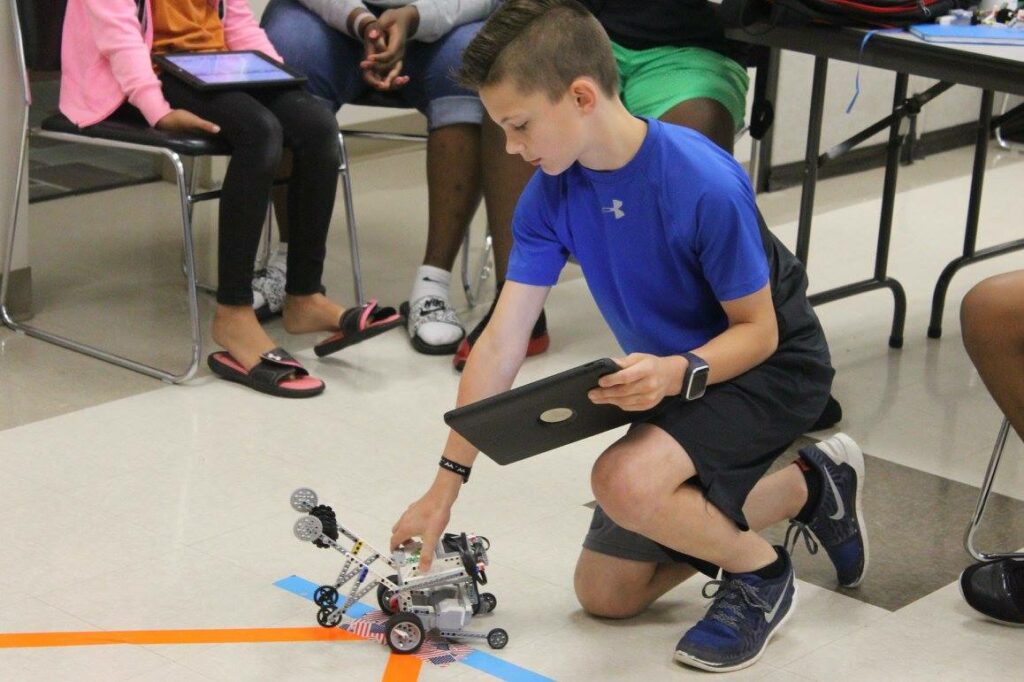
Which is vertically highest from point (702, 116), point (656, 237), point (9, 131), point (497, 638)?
point (656, 237)

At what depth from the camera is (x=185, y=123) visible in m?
3.00

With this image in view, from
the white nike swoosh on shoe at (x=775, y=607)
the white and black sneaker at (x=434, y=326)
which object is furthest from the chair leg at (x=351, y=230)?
the white nike swoosh on shoe at (x=775, y=607)

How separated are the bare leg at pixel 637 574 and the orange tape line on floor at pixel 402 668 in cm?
26

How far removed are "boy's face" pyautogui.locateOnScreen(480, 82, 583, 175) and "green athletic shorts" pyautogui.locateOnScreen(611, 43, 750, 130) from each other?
50.4 inches

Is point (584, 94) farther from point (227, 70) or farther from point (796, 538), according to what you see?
point (227, 70)

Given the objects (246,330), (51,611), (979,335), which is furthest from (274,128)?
(979,335)

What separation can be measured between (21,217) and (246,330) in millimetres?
682

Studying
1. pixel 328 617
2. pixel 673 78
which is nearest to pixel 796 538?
pixel 328 617

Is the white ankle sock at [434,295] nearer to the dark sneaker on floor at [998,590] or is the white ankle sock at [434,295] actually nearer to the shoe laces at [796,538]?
the shoe laces at [796,538]

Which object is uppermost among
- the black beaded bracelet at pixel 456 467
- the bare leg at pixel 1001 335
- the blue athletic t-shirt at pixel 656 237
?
the blue athletic t-shirt at pixel 656 237

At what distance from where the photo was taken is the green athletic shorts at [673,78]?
3127 mm

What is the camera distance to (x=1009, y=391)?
2.20 meters

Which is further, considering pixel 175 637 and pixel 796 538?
pixel 796 538

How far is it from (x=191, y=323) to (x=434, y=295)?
53 cm
